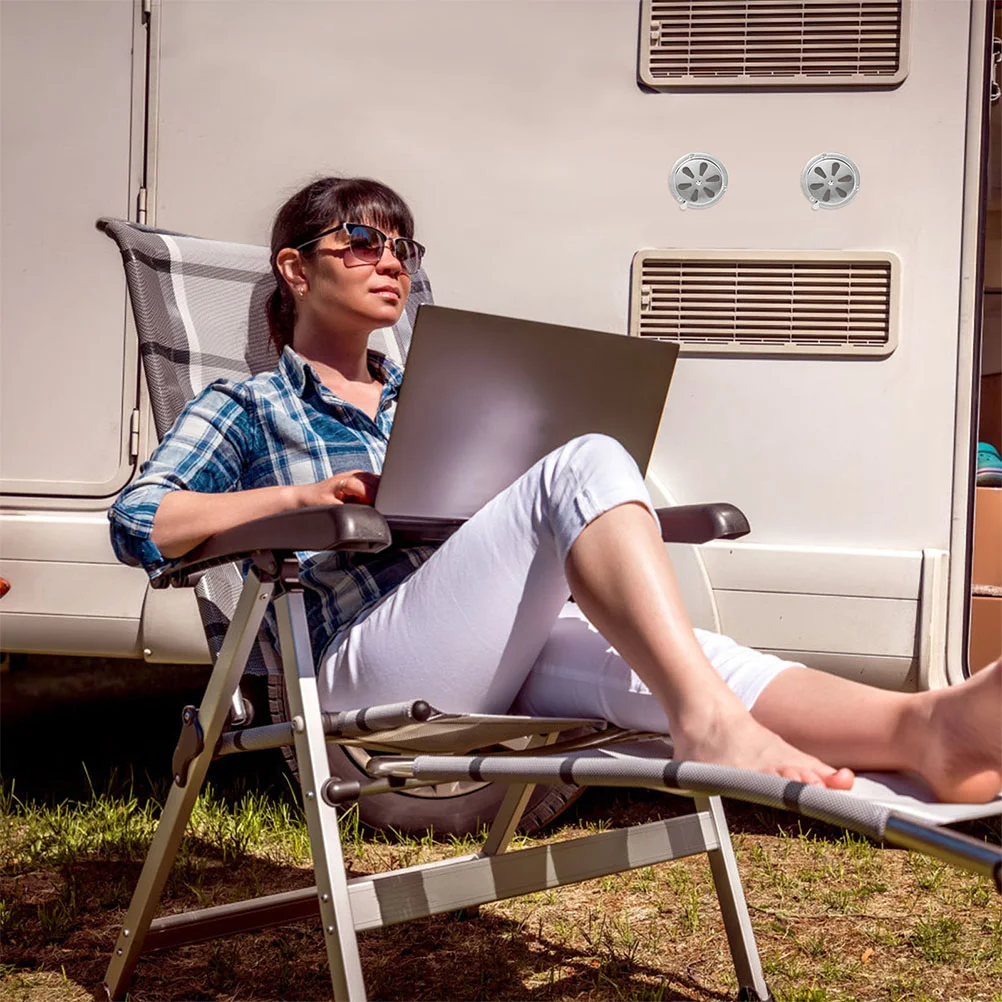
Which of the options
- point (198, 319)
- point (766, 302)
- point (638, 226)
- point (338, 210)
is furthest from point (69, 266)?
point (766, 302)

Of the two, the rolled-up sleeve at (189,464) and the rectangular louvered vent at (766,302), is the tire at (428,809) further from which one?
the rectangular louvered vent at (766,302)

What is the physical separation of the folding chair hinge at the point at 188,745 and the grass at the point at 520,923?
0.43m

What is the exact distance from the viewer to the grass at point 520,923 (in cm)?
205

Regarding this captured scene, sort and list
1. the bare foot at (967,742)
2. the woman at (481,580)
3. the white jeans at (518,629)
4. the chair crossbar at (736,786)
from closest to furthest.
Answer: the chair crossbar at (736,786) → the bare foot at (967,742) → the woman at (481,580) → the white jeans at (518,629)

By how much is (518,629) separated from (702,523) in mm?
425

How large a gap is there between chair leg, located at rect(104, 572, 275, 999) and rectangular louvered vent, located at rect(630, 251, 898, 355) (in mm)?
1288

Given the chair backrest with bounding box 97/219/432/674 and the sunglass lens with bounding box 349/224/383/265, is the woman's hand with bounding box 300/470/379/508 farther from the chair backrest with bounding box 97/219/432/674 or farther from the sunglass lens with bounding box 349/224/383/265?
the sunglass lens with bounding box 349/224/383/265

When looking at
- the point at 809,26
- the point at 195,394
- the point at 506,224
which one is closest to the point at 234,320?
the point at 195,394

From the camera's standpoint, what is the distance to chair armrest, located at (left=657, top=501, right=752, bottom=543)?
6.36 feet

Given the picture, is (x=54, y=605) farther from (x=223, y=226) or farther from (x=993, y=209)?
(x=993, y=209)

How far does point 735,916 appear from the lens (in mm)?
1988

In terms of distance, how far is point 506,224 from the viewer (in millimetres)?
2756

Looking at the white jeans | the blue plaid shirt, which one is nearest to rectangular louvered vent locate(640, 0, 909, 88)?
the blue plaid shirt

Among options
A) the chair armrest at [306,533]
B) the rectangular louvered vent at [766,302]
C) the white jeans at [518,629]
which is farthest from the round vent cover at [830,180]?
the chair armrest at [306,533]
